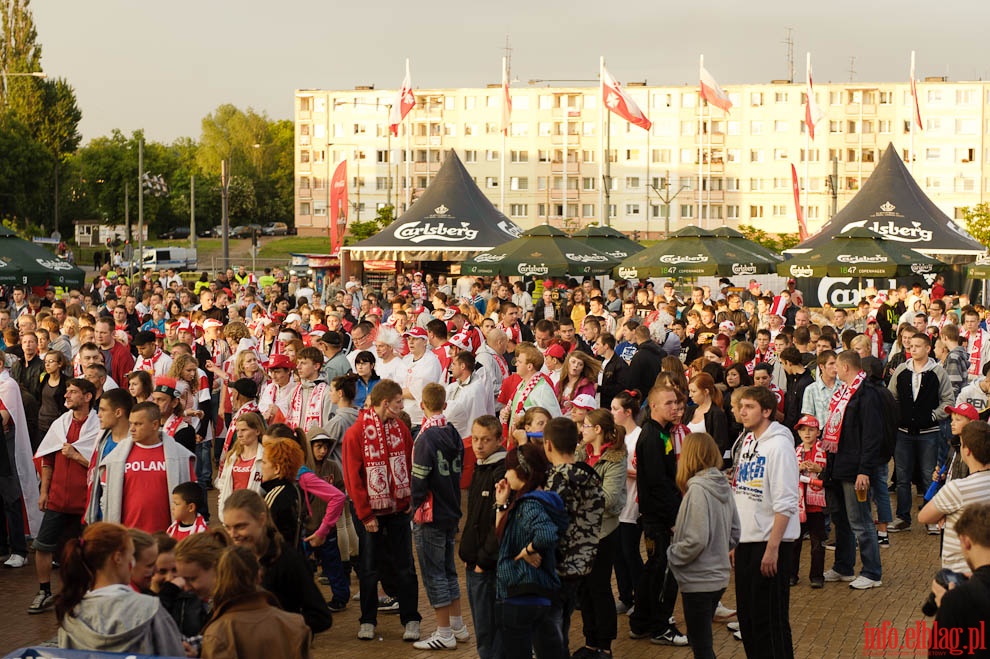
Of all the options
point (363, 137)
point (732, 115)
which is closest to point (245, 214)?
point (363, 137)

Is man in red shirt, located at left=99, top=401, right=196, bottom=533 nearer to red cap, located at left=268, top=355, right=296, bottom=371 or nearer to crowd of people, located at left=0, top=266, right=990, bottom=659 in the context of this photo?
crowd of people, located at left=0, top=266, right=990, bottom=659

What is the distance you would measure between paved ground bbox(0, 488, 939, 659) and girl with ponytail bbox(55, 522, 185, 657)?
11.5 feet

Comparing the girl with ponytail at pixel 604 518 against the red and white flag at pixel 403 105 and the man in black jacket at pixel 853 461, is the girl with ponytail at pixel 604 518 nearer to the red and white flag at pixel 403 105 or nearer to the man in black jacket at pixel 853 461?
the man in black jacket at pixel 853 461

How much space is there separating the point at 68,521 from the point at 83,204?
101918 mm

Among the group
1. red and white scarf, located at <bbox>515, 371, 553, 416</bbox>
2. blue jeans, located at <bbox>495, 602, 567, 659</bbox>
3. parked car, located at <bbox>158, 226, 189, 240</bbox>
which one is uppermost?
parked car, located at <bbox>158, 226, 189, 240</bbox>

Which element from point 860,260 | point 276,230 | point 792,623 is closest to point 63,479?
point 792,623

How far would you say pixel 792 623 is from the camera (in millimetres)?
9461

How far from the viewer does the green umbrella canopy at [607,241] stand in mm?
29234

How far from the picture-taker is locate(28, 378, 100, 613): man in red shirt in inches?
379

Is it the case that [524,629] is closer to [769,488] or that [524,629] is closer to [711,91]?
[769,488]

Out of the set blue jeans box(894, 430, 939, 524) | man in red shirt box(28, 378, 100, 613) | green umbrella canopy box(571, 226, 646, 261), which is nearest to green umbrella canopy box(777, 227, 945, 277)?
green umbrella canopy box(571, 226, 646, 261)

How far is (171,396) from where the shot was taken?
10398 millimetres

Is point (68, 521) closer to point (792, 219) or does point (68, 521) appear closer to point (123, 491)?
point (123, 491)

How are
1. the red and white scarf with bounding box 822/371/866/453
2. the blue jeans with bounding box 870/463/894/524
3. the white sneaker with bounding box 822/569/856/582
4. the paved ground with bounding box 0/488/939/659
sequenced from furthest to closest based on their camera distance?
the blue jeans with bounding box 870/463/894/524
the white sneaker with bounding box 822/569/856/582
the red and white scarf with bounding box 822/371/866/453
the paved ground with bounding box 0/488/939/659
